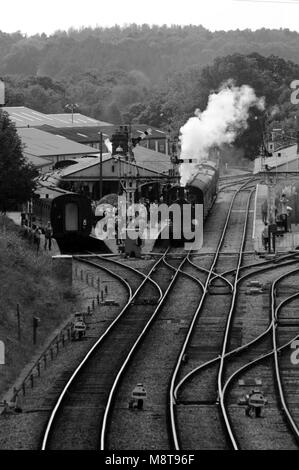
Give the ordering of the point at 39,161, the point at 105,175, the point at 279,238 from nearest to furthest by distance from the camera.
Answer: the point at 279,238, the point at 105,175, the point at 39,161

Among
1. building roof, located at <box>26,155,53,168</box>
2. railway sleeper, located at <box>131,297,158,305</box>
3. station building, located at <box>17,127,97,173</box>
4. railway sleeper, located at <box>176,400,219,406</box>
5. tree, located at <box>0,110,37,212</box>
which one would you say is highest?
station building, located at <box>17,127,97,173</box>

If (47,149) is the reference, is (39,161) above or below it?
below

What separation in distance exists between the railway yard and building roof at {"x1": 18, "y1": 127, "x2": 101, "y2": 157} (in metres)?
39.9

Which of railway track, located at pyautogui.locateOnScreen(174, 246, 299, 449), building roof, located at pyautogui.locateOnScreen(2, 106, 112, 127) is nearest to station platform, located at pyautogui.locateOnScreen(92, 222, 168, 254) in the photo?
railway track, located at pyautogui.locateOnScreen(174, 246, 299, 449)

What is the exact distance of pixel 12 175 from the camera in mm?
45125

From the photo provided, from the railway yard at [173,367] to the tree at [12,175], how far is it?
6.73 meters

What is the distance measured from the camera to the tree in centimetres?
4503

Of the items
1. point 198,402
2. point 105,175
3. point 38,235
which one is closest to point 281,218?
point 38,235

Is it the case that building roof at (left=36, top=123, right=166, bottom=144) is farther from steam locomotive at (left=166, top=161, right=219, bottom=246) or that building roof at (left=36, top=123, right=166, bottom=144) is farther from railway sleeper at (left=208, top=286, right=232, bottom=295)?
railway sleeper at (left=208, top=286, right=232, bottom=295)

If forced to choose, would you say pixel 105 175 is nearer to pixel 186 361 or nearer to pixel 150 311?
pixel 150 311

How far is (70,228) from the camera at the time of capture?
45.6m

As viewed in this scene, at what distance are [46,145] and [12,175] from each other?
38.5m

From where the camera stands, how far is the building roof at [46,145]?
259 ft

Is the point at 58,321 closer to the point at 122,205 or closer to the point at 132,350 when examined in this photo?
the point at 132,350
